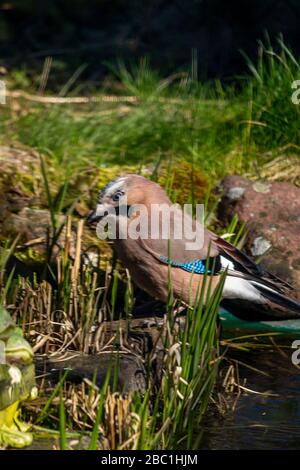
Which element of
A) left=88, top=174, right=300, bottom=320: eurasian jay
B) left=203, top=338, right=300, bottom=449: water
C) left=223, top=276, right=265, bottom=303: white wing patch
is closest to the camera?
left=203, top=338, right=300, bottom=449: water

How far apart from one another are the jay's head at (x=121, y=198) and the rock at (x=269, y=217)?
0.98 m

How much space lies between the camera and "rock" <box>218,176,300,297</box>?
635cm

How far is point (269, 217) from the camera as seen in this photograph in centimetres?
657

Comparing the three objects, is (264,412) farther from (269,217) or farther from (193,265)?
(269,217)

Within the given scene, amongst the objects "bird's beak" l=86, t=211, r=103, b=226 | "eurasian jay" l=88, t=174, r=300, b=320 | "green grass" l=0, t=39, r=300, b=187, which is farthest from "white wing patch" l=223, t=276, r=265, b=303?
"green grass" l=0, t=39, r=300, b=187

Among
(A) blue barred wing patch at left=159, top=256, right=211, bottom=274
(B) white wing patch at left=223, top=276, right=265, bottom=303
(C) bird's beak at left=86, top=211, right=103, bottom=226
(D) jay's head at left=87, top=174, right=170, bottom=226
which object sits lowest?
(B) white wing patch at left=223, top=276, right=265, bottom=303

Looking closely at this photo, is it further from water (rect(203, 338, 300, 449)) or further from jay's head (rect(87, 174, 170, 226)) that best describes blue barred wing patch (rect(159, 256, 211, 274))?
water (rect(203, 338, 300, 449))

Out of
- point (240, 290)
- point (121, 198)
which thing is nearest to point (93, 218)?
point (121, 198)

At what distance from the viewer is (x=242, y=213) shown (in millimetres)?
6598

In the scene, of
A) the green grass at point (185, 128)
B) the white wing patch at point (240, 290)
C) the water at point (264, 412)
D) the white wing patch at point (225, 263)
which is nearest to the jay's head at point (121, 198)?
the white wing patch at point (225, 263)

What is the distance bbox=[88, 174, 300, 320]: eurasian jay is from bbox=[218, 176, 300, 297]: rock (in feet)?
1.92

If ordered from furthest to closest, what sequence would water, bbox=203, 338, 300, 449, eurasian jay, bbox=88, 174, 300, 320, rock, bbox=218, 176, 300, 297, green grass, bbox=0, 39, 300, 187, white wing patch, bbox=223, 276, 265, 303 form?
1. green grass, bbox=0, 39, 300, 187
2. rock, bbox=218, 176, 300, 297
3. white wing patch, bbox=223, 276, 265, 303
4. eurasian jay, bbox=88, 174, 300, 320
5. water, bbox=203, 338, 300, 449

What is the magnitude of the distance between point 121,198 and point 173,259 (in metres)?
0.41

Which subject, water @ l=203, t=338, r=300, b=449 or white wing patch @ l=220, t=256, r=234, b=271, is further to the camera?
white wing patch @ l=220, t=256, r=234, b=271
